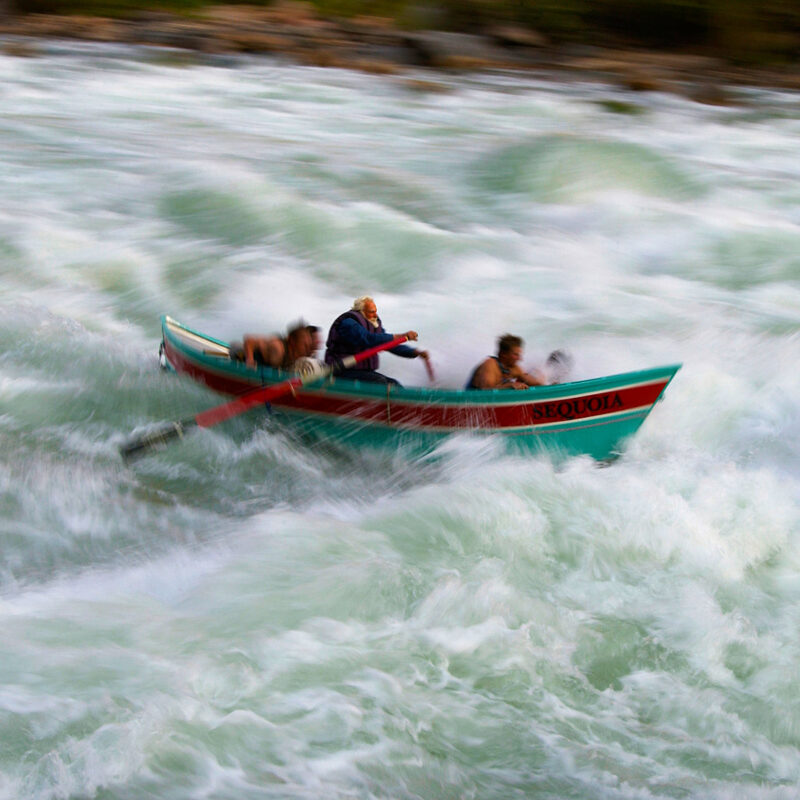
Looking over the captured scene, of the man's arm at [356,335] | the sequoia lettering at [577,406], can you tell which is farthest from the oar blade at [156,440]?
the sequoia lettering at [577,406]

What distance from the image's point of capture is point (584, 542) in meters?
7.00

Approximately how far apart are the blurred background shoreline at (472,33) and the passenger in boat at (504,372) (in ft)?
47.5

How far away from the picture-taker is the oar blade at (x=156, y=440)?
8320 mm

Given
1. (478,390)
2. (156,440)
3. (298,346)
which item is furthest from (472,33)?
(156,440)

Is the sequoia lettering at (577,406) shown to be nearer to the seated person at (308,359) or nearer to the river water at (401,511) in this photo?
the river water at (401,511)

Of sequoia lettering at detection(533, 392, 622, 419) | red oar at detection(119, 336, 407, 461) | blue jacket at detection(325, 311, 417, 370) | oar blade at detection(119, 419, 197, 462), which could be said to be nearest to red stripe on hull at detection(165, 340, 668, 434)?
sequoia lettering at detection(533, 392, 622, 419)

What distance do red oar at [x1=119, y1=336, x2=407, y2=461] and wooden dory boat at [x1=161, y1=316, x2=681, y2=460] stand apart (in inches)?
3.3

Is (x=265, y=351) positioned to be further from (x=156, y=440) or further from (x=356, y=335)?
(x=156, y=440)

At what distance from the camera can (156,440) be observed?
834 centimetres

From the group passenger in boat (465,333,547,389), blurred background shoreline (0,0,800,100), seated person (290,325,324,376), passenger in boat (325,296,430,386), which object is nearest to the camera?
passenger in boat (465,333,547,389)

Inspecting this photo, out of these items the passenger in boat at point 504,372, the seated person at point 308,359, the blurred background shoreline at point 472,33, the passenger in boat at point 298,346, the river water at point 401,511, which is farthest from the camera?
the blurred background shoreline at point 472,33

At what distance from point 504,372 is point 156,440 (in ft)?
9.08

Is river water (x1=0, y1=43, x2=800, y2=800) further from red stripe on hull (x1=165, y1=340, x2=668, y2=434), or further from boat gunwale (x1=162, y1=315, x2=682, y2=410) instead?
boat gunwale (x1=162, y1=315, x2=682, y2=410)

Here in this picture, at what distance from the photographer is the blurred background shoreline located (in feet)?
72.6
